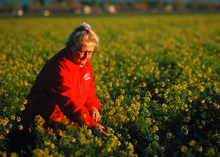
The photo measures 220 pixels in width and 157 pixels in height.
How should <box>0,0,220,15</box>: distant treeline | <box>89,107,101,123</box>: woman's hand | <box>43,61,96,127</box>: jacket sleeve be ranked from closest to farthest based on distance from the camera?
<box>43,61,96,127</box>: jacket sleeve < <box>89,107,101,123</box>: woman's hand < <box>0,0,220,15</box>: distant treeline

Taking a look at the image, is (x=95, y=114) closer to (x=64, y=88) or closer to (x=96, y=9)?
(x=64, y=88)

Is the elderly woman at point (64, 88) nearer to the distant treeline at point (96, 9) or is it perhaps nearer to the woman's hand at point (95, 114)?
the woman's hand at point (95, 114)

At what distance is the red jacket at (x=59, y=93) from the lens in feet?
7.98

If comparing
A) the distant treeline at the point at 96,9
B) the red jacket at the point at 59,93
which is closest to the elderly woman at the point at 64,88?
the red jacket at the point at 59,93

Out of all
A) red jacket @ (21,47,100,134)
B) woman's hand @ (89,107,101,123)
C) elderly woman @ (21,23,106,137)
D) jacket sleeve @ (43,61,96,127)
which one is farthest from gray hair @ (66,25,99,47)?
woman's hand @ (89,107,101,123)

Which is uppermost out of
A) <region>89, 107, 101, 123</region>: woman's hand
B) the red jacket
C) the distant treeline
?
the distant treeline

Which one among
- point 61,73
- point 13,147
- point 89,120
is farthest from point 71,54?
point 13,147

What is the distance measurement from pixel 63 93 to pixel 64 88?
0.21 feet

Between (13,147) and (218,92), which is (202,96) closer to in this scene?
(218,92)

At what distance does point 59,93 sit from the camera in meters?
2.42

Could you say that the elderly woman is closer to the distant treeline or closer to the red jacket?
the red jacket

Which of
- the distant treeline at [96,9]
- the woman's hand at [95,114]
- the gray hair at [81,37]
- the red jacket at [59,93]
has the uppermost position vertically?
the distant treeline at [96,9]

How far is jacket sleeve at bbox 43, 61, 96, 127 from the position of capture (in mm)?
2424

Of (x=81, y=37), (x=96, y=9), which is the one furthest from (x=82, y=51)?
(x=96, y=9)
